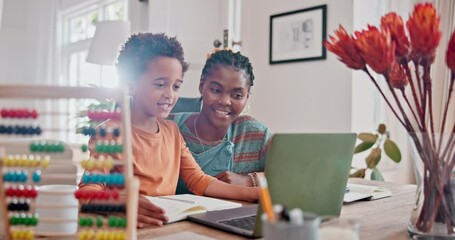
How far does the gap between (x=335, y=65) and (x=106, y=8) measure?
115 inches

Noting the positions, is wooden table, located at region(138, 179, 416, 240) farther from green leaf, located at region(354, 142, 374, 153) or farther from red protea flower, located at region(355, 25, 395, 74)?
green leaf, located at region(354, 142, 374, 153)

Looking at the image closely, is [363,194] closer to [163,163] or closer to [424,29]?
[163,163]

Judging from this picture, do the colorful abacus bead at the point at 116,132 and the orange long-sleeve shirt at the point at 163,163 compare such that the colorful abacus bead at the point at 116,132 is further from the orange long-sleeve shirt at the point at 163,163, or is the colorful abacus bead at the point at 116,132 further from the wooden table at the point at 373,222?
the orange long-sleeve shirt at the point at 163,163

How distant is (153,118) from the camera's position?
1.26 m

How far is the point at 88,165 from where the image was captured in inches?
27.0

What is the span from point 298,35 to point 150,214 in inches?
107

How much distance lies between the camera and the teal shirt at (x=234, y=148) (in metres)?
1.58

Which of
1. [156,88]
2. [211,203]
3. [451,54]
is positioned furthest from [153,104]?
[451,54]

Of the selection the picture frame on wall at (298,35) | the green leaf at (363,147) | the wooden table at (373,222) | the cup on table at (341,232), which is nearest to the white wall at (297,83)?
the picture frame on wall at (298,35)

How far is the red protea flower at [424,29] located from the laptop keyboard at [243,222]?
0.44m

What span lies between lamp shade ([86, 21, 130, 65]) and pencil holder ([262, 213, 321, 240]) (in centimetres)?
296

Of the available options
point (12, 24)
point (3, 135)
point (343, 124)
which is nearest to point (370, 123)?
point (343, 124)

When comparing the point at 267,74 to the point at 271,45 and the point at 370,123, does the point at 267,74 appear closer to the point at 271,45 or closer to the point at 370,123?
the point at 271,45

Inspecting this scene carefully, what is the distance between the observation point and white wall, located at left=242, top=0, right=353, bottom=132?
3205 millimetres
